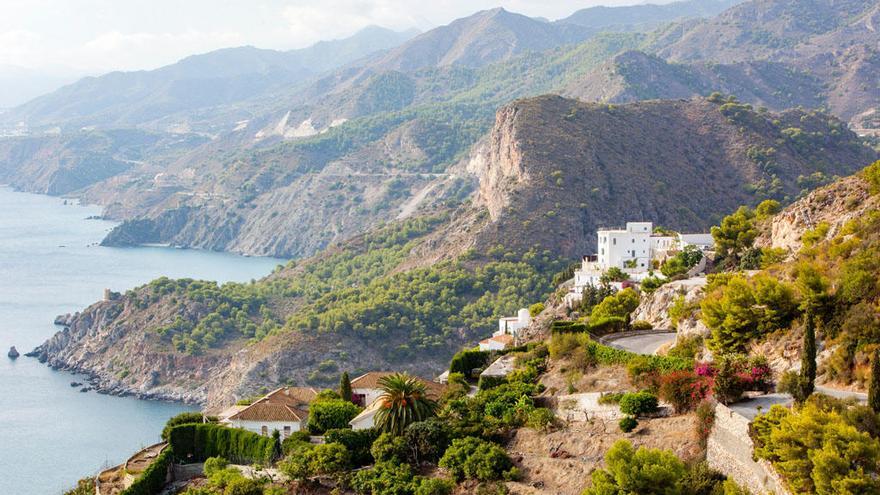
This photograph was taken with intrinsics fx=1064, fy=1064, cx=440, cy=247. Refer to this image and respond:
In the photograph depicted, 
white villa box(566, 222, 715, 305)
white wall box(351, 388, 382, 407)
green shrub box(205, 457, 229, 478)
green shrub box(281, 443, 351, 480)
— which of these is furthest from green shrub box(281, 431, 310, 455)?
white villa box(566, 222, 715, 305)

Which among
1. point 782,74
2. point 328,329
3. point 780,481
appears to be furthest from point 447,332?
point 782,74

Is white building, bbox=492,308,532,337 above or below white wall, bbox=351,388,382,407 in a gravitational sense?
below

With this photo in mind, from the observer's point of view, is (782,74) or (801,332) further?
(782,74)

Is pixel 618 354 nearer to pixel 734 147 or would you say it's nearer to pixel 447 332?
pixel 447 332

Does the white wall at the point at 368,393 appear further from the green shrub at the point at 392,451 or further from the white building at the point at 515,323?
the white building at the point at 515,323

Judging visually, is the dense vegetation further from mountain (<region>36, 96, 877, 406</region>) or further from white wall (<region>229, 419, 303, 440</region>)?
mountain (<region>36, 96, 877, 406</region>)

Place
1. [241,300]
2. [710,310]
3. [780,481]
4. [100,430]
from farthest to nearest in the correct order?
[241,300] → [100,430] → [710,310] → [780,481]

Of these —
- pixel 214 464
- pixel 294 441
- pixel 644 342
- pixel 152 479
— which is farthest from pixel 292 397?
pixel 644 342
